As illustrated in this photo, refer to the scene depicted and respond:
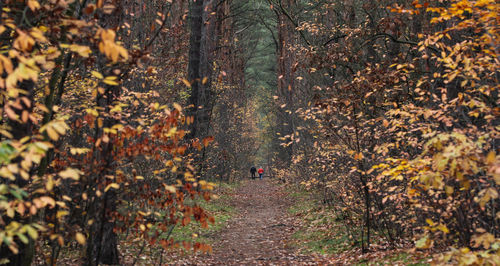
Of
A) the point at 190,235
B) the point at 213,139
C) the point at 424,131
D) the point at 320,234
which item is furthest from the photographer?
the point at 320,234

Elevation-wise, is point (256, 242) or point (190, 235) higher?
point (190, 235)

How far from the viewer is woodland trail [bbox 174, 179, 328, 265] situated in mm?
8281

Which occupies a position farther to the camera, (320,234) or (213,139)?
(320,234)

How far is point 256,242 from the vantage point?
10.4 meters

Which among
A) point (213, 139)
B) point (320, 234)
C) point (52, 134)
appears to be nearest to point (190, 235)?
point (320, 234)

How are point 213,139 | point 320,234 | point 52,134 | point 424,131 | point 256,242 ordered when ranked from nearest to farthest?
point 52,134, point 424,131, point 213,139, point 320,234, point 256,242

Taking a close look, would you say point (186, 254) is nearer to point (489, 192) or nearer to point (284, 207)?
point (489, 192)

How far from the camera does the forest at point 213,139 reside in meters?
3.43

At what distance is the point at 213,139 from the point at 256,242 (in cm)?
612

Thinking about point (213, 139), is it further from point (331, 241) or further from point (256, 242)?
point (256, 242)

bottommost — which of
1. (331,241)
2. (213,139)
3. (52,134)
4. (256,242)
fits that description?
(256,242)

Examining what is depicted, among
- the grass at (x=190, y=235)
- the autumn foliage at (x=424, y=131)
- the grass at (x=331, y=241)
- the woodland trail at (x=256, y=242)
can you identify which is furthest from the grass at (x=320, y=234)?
the grass at (x=190, y=235)

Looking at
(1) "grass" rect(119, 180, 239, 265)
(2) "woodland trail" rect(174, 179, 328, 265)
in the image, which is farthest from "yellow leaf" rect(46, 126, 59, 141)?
(2) "woodland trail" rect(174, 179, 328, 265)

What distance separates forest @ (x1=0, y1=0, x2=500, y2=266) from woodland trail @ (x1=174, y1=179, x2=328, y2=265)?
97 millimetres
